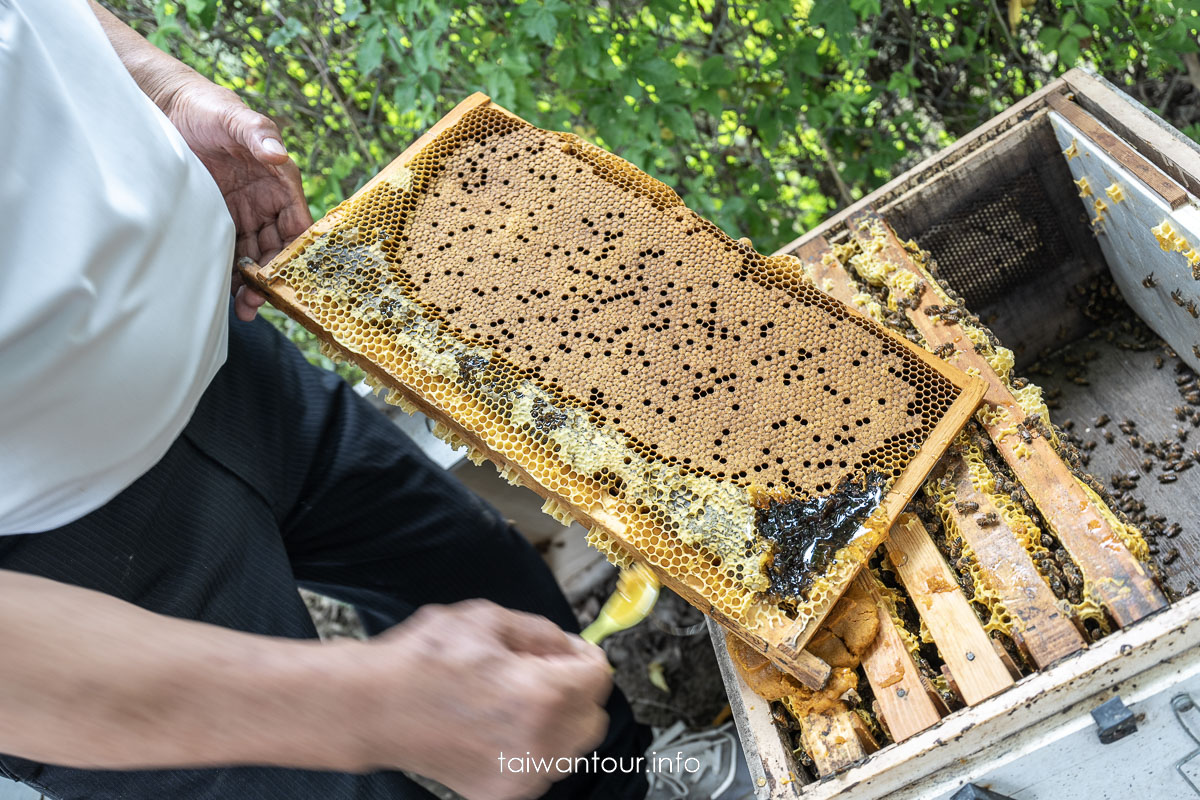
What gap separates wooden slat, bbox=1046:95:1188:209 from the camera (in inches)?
84.4

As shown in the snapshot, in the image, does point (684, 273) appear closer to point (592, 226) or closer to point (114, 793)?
point (592, 226)

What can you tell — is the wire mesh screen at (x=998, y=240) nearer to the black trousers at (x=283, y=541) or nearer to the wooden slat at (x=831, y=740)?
the wooden slat at (x=831, y=740)

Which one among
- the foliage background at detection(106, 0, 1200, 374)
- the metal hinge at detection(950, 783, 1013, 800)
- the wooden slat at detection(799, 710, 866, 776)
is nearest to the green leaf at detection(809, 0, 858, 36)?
the foliage background at detection(106, 0, 1200, 374)

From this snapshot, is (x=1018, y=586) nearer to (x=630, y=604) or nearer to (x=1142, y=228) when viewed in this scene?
(x=630, y=604)

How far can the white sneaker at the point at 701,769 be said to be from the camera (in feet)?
9.73

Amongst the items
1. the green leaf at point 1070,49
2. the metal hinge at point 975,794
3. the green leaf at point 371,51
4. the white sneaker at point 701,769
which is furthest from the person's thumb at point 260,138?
the green leaf at point 1070,49

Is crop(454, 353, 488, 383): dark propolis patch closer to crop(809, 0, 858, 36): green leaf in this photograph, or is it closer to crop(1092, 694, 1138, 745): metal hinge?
crop(1092, 694, 1138, 745): metal hinge

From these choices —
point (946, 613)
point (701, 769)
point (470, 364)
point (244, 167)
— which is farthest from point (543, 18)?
point (701, 769)

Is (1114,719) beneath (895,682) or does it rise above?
above

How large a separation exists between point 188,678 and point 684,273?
4.56 ft

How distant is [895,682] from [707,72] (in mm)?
2452

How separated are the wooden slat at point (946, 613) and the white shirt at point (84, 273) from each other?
64.3 inches

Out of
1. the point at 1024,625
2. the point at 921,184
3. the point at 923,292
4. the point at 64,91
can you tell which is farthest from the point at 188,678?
the point at 921,184

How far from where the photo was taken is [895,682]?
68.7 inches
